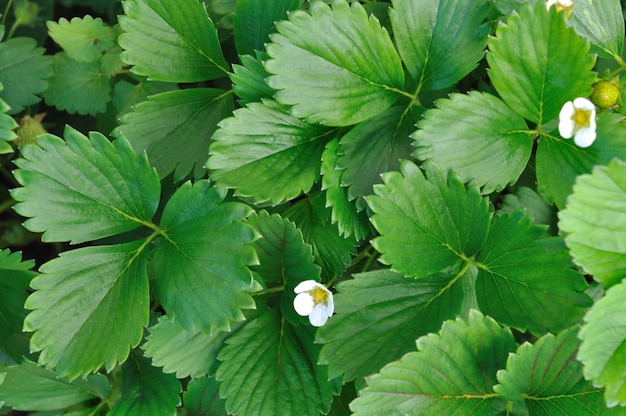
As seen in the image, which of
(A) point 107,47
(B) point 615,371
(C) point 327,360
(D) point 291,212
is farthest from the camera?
(A) point 107,47

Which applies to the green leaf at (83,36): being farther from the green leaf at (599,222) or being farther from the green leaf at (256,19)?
the green leaf at (599,222)

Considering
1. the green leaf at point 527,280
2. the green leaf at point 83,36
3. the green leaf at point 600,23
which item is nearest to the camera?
the green leaf at point 527,280

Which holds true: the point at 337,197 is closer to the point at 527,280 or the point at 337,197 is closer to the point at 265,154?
the point at 265,154

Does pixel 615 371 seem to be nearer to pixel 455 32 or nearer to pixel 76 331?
pixel 455 32

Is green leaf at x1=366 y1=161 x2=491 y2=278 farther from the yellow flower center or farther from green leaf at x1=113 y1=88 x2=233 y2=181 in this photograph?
green leaf at x1=113 y1=88 x2=233 y2=181

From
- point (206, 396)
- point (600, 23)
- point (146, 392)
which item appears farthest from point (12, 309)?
point (600, 23)

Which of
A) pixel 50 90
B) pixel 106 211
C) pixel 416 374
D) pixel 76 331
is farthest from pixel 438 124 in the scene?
pixel 50 90

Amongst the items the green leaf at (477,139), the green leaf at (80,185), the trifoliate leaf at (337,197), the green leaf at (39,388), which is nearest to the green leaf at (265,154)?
the trifoliate leaf at (337,197)
